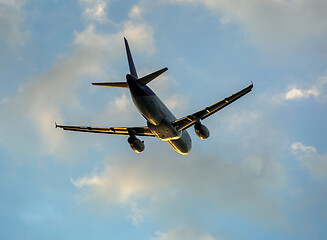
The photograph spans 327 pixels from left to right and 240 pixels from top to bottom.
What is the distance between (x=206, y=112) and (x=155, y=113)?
490 cm

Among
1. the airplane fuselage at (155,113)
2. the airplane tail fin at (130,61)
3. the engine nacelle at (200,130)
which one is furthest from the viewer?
the airplane tail fin at (130,61)

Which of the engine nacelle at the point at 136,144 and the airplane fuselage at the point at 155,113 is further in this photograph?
the engine nacelle at the point at 136,144

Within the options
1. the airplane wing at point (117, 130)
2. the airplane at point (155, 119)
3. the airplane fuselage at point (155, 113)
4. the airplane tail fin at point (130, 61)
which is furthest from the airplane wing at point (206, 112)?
the airplane tail fin at point (130, 61)

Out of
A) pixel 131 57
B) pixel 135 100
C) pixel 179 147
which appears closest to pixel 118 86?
pixel 135 100

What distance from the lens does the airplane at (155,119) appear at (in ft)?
117

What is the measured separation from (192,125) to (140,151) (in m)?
6.35

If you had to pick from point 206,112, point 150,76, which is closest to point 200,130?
point 206,112

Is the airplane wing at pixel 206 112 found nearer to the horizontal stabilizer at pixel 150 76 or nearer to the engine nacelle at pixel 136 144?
the engine nacelle at pixel 136 144

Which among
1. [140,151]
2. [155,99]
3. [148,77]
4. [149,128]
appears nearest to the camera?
[148,77]

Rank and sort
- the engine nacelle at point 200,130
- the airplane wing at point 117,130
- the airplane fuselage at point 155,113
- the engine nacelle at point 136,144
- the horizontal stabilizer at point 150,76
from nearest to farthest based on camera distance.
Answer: the horizontal stabilizer at point 150,76 → the airplane fuselage at point 155,113 → the engine nacelle at point 200,130 → the engine nacelle at point 136,144 → the airplane wing at point 117,130

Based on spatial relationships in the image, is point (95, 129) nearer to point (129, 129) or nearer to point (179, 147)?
point (129, 129)

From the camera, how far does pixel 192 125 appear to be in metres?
41.1

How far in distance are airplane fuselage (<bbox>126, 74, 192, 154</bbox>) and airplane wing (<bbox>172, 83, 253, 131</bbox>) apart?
779mm

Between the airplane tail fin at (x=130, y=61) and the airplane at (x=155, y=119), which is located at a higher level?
the airplane tail fin at (x=130, y=61)
